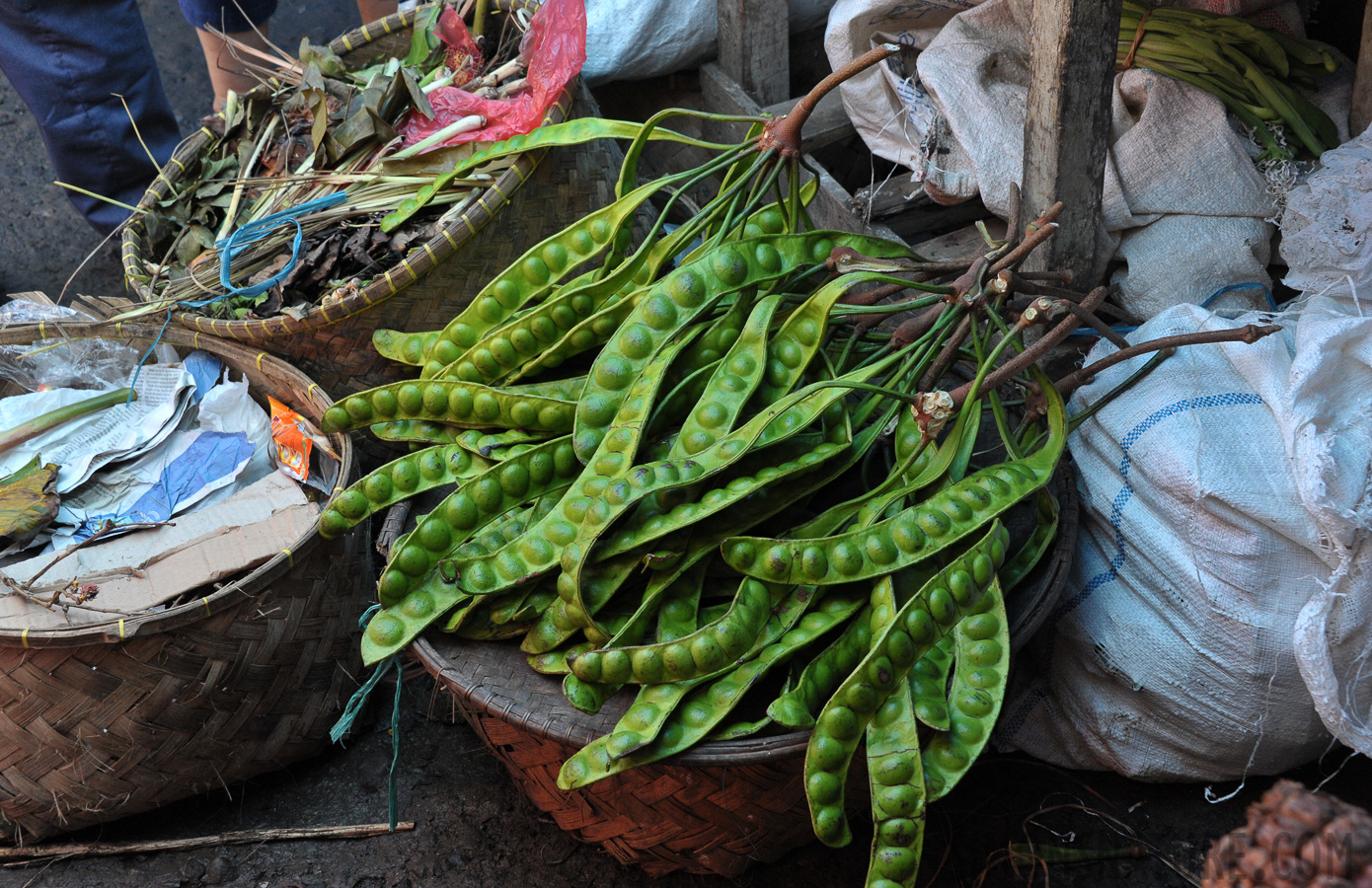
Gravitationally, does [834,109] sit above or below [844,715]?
→ above

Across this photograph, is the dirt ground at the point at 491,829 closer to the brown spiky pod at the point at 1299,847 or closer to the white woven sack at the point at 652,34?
the brown spiky pod at the point at 1299,847

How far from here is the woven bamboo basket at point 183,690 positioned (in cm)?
177

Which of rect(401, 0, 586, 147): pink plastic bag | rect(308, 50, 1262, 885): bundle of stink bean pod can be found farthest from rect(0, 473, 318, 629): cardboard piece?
rect(401, 0, 586, 147): pink plastic bag

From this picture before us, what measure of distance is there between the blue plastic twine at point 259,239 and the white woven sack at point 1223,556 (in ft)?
6.08

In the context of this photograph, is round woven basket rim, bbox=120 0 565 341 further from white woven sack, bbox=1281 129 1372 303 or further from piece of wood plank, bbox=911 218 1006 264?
white woven sack, bbox=1281 129 1372 303

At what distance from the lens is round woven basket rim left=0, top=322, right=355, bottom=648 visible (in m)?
1.72

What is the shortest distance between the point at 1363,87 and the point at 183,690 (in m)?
2.77

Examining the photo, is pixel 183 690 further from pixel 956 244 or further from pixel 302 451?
pixel 956 244

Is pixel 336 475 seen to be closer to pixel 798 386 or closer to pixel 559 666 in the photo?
pixel 559 666

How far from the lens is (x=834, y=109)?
2678mm

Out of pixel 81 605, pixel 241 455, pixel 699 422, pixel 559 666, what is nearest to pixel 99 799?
pixel 81 605

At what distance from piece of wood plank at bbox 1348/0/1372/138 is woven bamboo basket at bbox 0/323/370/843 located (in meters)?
2.33

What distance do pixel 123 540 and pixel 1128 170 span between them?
7.54 ft

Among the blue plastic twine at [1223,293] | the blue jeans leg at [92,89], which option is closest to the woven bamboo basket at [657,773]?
the blue plastic twine at [1223,293]
